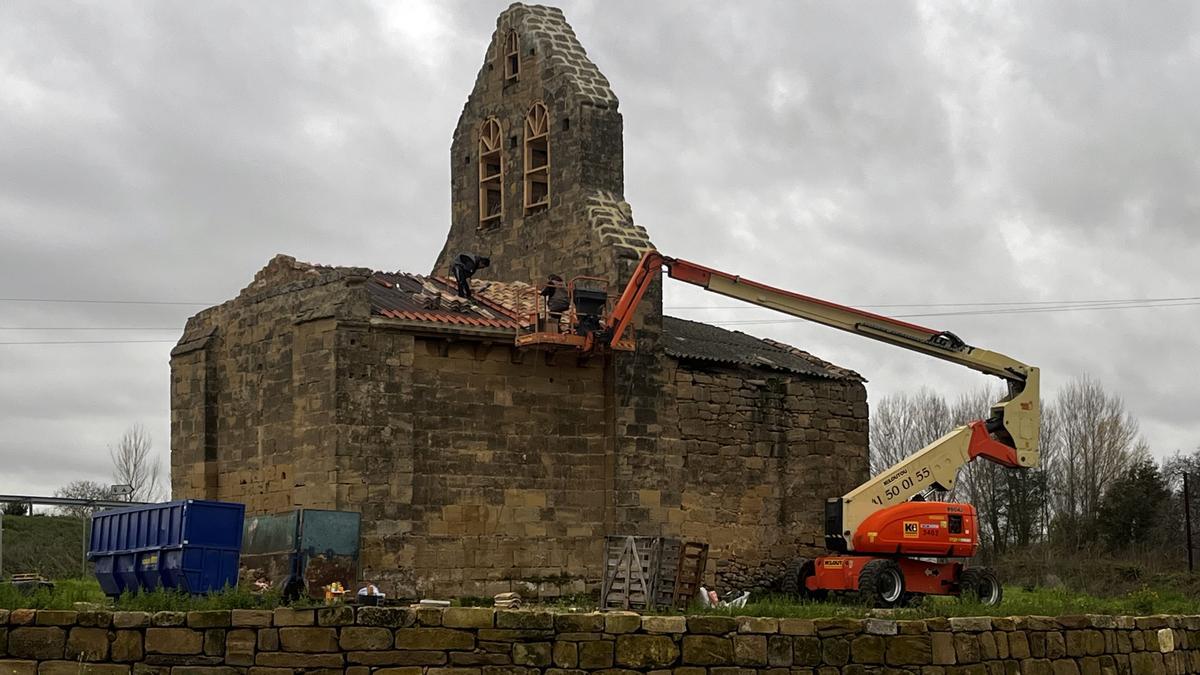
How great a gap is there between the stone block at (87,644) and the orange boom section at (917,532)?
1298cm

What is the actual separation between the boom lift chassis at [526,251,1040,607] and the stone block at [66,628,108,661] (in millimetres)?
10052

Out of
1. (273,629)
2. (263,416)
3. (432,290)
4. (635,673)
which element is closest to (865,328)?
(432,290)

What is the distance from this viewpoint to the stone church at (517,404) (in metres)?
23.5

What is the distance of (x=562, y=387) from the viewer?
25.3 meters

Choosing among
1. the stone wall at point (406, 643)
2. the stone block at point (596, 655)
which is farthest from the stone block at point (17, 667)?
the stone block at point (596, 655)

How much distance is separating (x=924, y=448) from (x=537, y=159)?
9116mm

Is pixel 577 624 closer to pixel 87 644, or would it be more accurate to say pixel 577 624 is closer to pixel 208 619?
pixel 208 619

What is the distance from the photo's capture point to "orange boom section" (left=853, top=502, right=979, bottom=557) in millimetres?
24516

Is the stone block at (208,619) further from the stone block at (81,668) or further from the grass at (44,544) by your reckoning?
the grass at (44,544)

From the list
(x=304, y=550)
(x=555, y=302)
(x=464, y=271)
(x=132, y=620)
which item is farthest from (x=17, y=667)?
(x=464, y=271)

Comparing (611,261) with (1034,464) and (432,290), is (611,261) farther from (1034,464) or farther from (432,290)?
(1034,464)

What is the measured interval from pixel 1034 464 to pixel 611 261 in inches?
319

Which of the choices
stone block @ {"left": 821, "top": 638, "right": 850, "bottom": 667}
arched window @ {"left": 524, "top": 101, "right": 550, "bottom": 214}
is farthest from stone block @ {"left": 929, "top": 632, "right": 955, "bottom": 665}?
arched window @ {"left": 524, "top": 101, "right": 550, "bottom": 214}

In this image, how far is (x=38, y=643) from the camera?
15367mm
